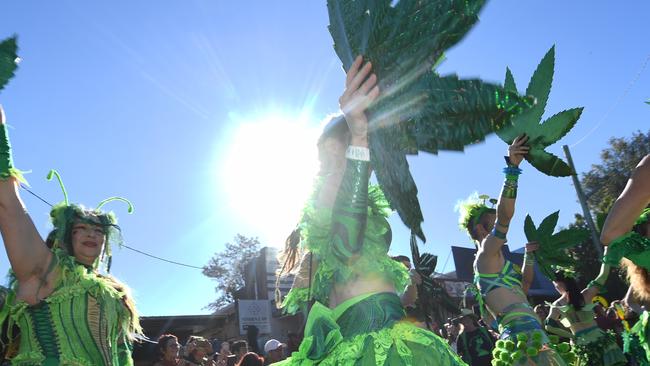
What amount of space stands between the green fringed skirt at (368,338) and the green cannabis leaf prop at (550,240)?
335cm

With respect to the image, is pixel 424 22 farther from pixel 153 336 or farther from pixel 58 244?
pixel 153 336

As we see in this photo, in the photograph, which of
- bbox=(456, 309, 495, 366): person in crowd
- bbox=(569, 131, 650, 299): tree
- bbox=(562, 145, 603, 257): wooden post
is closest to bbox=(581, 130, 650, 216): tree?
bbox=(569, 131, 650, 299): tree

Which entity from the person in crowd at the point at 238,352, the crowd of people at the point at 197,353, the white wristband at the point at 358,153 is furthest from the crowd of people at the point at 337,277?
the person in crowd at the point at 238,352

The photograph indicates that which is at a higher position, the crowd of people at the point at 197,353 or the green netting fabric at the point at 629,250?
the crowd of people at the point at 197,353

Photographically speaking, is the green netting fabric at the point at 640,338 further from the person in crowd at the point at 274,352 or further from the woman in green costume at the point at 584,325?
the person in crowd at the point at 274,352

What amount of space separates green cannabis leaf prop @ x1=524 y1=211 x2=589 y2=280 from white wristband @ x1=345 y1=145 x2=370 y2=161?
3.52m

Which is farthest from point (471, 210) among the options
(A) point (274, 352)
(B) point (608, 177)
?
(B) point (608, 177)

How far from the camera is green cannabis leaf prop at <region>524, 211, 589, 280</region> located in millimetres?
5047

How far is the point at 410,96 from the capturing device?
2240mm

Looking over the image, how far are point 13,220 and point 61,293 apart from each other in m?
0.56

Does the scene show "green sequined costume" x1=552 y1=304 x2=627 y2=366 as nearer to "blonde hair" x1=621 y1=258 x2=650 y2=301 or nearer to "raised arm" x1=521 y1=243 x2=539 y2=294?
"raised arm" x1=521 y1=243 x2=539 y2=294

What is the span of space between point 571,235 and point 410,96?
3.58m

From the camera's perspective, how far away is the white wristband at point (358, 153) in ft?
6.92

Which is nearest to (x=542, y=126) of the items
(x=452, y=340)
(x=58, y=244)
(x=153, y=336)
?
(x=58, y=244)
